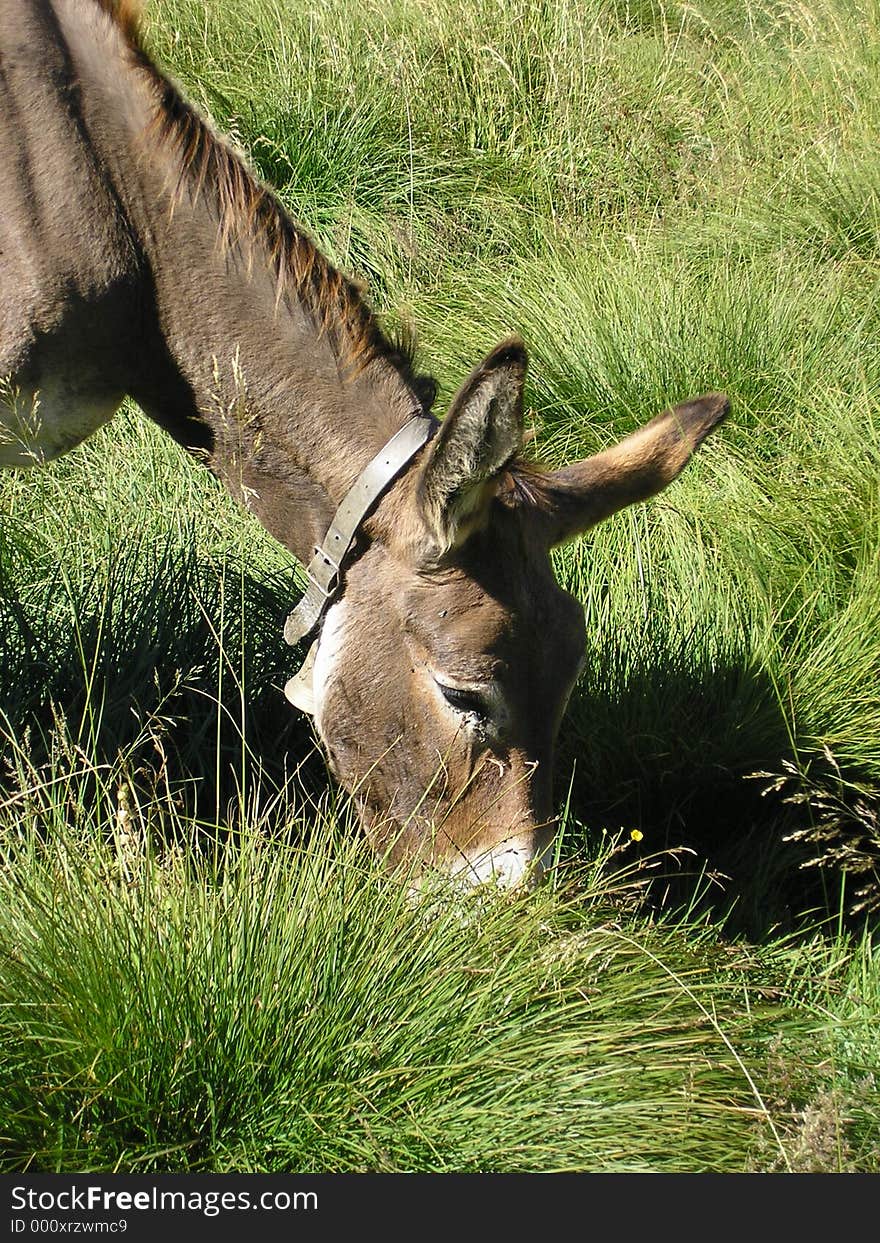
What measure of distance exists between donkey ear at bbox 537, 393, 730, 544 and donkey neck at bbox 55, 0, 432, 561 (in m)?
0.49

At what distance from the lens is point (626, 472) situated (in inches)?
140

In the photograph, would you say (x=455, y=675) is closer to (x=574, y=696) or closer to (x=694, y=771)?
(x=574, y=696)

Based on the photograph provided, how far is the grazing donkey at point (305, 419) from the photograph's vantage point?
318cm

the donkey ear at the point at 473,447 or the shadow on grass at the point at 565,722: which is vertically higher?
the donkey ear at the point at 473,447

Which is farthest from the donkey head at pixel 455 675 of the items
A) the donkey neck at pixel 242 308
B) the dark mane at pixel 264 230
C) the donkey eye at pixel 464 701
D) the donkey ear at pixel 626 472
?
the dark mane at pixel 264 230

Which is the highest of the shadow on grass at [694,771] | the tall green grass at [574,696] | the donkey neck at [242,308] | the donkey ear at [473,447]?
the donkey neck at [242,308]

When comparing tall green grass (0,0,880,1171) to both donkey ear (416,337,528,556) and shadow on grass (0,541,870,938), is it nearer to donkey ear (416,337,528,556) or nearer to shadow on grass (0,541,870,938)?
shadow on grass (0,541,870,938)

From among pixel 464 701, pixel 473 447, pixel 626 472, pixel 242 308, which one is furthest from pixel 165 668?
pixel 473 447

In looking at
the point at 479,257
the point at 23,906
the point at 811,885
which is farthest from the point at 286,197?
the point at 23,906

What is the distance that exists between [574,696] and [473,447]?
1.84 metres

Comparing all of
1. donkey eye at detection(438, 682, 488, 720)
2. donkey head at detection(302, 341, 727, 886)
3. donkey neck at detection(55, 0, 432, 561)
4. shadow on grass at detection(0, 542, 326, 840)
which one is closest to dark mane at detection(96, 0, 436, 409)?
donkey neck at detection(55, 0, 432, 561)

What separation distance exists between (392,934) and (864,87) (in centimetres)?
647

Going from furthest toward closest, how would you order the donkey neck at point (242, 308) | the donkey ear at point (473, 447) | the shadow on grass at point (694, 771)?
the shadow on grass at point (694, 771) < the donkey neck at point (242, 308) < the donkey ear at point (473, 447)

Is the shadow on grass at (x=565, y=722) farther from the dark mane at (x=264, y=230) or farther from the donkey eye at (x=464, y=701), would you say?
the dark mane at (x=264, y=230)
